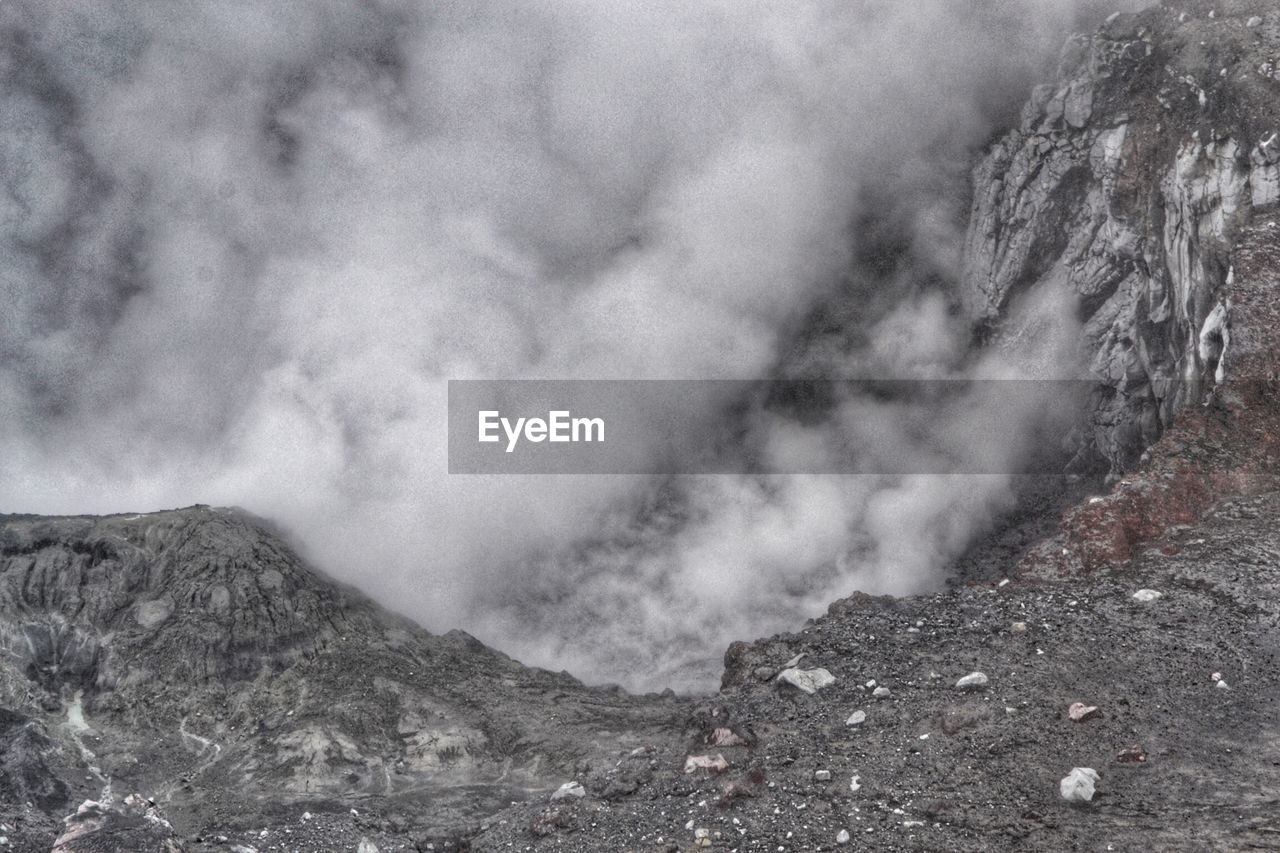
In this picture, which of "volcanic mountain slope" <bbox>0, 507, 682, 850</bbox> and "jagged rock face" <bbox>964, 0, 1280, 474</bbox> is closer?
"volcanic mountain slope" <bbox>0, 507, 682, 850</bbox>

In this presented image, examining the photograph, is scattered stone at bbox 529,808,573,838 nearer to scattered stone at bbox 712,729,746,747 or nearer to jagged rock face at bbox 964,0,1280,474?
scattered stone at bbox 712,729,746,747

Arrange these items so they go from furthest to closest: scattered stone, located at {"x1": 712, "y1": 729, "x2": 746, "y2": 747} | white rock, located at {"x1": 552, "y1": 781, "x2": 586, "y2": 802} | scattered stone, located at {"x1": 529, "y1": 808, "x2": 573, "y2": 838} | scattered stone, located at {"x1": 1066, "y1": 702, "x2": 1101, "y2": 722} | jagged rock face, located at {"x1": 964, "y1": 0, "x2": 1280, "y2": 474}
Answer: jagged rock face, located at {"x1": 964, "y1": 0, "x2": 1280, "y2": 474}, white rock, located at {"x1": 552, "y1": 781, "x2": 586, "y2": 802}, scattered stone, located at {"x1": 712, "y1": 729, "x2": 746, "y2": 747}, scattered stone, located at {"x1": 529, "y1": 808, "x2": 573, "y2": 838}, scattered stone, located at {"x1": 1066, "y1": 702, "x2": 1101, "y2": 722}

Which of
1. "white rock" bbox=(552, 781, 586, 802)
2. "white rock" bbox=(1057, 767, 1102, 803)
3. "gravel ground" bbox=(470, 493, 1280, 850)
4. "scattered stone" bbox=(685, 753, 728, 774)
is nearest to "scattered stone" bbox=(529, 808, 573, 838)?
"gravel ground" bbox=(470, 493, 1280, 850)

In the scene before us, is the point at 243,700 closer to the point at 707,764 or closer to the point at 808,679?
the point at 707,764

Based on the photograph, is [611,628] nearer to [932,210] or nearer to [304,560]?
[304,560]

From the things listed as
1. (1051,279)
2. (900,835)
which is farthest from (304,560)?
(1051,279)

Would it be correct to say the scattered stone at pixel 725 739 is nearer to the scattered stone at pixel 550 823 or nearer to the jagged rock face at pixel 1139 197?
the scattered stone at pixel 550 823
